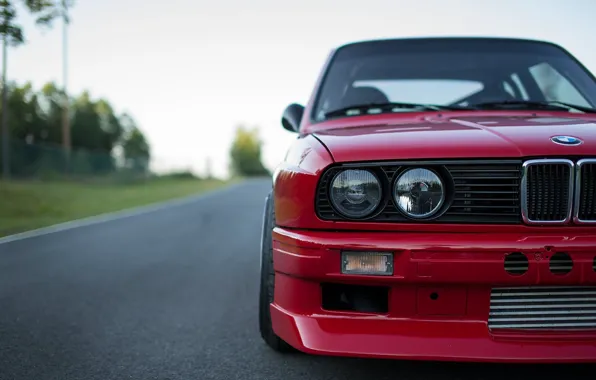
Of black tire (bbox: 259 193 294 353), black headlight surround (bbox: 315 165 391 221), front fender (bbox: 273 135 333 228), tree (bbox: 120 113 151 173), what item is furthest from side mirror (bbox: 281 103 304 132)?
tree (bbox: 120 113 151 173)

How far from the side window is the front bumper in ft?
5.09

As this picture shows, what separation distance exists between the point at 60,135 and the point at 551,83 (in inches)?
1698

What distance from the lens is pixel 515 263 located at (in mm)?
2145

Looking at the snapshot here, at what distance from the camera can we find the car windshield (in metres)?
3.68

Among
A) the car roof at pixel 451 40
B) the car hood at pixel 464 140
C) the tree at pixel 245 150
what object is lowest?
the tree at pixel 245 150

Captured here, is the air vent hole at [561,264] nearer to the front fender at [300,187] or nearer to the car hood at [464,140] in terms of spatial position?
the car hood at [464,140]

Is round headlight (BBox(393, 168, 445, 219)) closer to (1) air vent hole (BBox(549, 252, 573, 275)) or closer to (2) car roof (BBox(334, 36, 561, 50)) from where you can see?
(1) air vent hole (BBox(549, 252, 573, 275))

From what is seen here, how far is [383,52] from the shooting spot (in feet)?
12.4

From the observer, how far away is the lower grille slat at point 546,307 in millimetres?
2191

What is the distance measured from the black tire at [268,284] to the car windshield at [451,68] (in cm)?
104

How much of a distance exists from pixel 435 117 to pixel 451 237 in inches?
40.6

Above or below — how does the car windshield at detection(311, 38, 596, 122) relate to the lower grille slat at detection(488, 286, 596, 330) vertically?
above

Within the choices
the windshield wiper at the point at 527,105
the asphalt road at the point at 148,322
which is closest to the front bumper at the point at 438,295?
the asphalt road at the point at 148,322

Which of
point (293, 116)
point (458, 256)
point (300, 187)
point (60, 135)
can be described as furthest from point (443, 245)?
point (60, 135)
